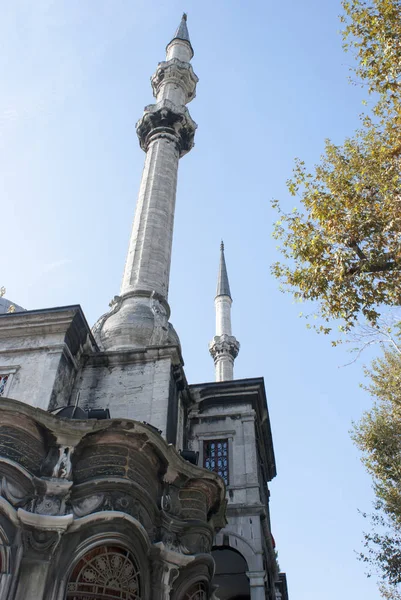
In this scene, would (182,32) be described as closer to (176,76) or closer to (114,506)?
(176,76)

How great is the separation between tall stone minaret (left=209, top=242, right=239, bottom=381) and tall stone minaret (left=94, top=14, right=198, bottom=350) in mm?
13588

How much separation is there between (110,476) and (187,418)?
8239 mm

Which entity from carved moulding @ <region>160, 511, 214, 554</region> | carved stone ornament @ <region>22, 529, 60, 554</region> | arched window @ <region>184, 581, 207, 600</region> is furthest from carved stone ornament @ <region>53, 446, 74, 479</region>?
arched window @ <region>184, 581, 207, 600</region>

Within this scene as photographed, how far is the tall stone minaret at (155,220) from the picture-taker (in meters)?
18.2

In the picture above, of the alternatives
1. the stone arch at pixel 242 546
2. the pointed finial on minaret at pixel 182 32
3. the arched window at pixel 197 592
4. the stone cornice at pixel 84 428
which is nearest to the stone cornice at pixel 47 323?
the stone cornice at pixel 84 428

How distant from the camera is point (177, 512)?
11906 millimetres

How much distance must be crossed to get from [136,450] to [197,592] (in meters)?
3.06

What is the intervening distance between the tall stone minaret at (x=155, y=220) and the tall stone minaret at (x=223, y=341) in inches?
535

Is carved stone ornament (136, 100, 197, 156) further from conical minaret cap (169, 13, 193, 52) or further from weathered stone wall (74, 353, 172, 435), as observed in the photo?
weathered stone wall (74, 353, 172, 435)

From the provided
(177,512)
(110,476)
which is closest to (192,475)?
(177,512)

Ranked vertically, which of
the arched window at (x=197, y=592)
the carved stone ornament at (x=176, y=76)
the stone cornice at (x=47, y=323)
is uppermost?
the carved stone ornament at (x=176, y=76)

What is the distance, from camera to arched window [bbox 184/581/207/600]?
11.3m

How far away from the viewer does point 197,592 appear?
11.5 metres

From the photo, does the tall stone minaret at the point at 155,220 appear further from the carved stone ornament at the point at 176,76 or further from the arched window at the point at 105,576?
the arched window at the point at 105,576
